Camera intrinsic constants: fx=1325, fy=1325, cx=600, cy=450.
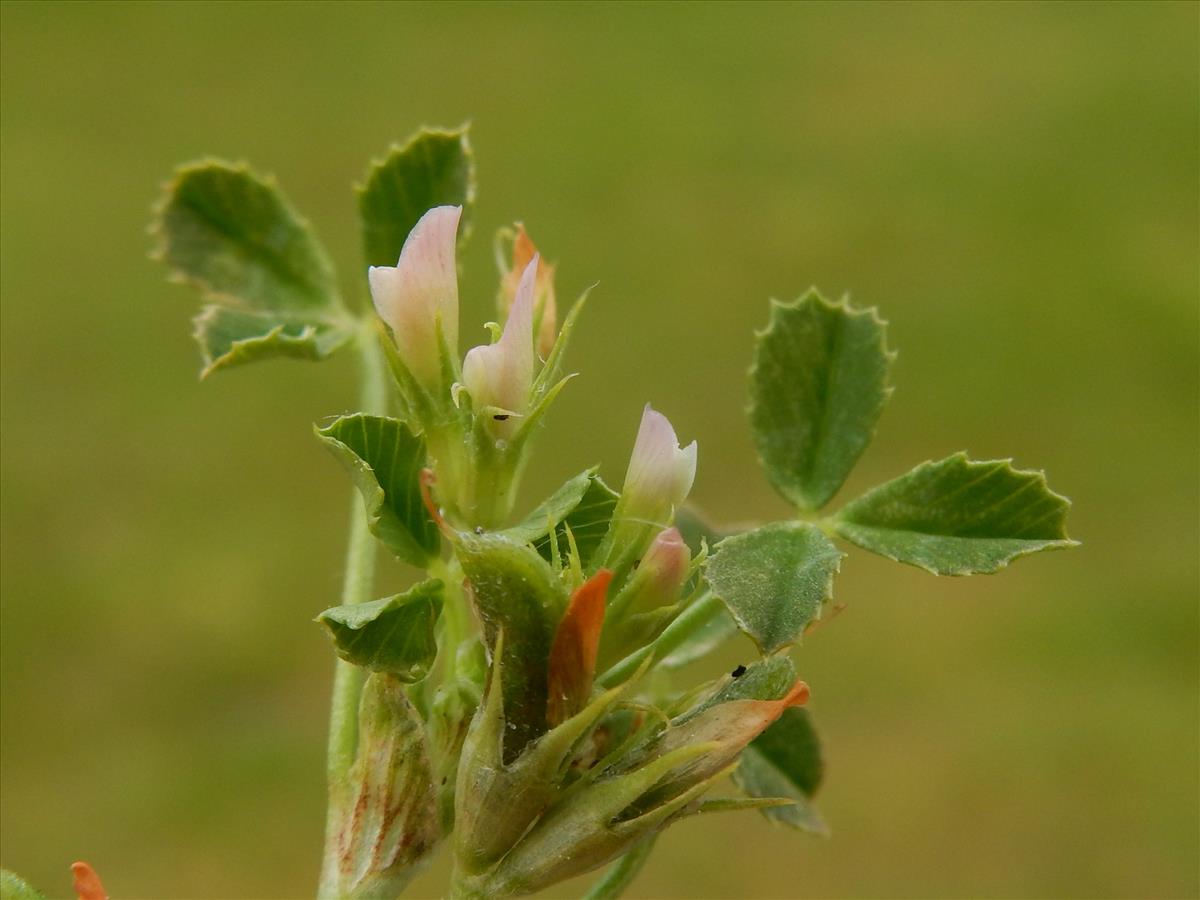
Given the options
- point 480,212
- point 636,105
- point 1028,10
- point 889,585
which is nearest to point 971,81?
point 1028,10

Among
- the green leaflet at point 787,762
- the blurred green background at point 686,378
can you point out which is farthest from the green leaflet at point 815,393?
the blurred green background at point 686,378

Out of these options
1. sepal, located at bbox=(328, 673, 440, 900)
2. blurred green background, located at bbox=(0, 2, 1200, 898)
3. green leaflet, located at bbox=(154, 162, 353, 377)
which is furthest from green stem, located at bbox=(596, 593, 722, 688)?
blurred green background, located at bbox=(0, 2, 1200, 898)

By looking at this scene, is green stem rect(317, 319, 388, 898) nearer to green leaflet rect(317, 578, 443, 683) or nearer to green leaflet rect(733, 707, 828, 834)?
green leaflet rect(317, 578, 443, 683)

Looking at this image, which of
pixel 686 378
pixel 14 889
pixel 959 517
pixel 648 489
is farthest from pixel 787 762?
pixel 686 378

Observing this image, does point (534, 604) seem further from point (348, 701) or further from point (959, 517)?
point (959, 517)

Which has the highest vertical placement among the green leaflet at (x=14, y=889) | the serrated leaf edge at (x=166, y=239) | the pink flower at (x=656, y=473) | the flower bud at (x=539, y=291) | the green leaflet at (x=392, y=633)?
the serrated leaf edge at (x=166, y=239)

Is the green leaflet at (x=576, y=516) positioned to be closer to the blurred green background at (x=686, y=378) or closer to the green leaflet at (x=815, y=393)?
the green leaflet at (x=815, y=393)

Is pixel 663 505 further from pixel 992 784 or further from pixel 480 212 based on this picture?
pixel 480 212
